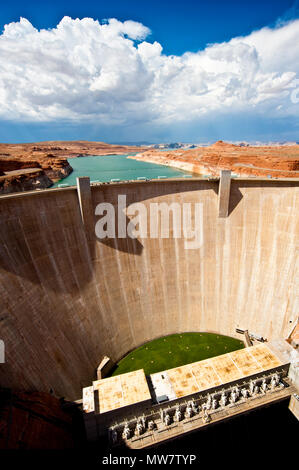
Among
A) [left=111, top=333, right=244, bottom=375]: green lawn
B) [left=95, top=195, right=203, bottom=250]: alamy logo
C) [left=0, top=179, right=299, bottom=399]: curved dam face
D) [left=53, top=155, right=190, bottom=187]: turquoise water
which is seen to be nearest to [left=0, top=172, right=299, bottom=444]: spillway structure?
[left=0, top=179, right=299, bottom=399]: curved dam face

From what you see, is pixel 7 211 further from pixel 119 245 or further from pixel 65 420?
pixel 65 420

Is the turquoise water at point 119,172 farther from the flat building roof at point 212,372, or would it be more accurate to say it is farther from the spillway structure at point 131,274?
the flat building roof at point 212,372

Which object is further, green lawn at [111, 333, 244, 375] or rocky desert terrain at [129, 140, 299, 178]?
rocky desert terrain at [129, 140, 299, 178]

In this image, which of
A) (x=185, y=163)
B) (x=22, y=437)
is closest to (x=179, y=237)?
(x=22, y=437)

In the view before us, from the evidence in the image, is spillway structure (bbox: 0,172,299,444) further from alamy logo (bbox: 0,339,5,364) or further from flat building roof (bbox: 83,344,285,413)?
flat building roof (bbox: 83,344,285,413)

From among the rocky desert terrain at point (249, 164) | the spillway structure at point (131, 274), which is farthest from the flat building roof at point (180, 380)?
the rocky desert terrain at point (249, 164)

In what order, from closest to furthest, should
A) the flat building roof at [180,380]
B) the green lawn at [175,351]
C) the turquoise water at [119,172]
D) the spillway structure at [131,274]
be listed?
the flat building roof at [180,380], the spillway structure at [131,274], the green lawn at [175,351], the turquoise water at [119,172]
